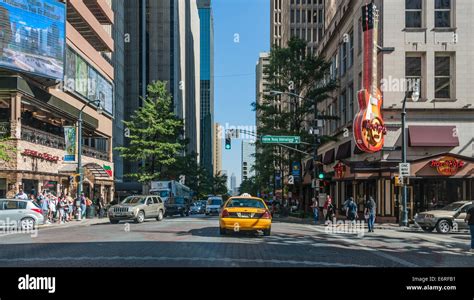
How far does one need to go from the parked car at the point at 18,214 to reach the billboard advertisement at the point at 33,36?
517 inches

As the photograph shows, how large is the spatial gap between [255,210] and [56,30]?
27758mm

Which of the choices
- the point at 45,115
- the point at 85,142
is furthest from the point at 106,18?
the point at 45,115

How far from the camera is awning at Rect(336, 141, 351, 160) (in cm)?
4166

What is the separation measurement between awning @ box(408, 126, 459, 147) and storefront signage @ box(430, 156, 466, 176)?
124cm

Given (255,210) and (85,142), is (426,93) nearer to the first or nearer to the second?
(255,210)

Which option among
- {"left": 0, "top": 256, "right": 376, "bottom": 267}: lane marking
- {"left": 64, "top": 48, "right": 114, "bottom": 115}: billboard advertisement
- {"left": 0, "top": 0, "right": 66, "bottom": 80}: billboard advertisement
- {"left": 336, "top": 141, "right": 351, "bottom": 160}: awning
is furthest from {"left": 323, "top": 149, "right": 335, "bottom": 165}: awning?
{"left": 0, "top": 256, "right": 376, "bottom": 267}: lane marking

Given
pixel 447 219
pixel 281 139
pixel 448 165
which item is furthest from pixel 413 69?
pixel 447 219

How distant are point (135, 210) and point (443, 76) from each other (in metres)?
21.8

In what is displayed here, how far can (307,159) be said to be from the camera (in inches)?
2544

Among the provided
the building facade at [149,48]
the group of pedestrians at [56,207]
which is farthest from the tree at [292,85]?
the building facade at [149,48]

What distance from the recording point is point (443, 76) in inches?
1383

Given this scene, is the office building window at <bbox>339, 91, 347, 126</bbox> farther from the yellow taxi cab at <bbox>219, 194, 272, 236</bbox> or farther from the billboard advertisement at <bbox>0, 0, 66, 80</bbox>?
the yellow taxi cab at <bbox>219, 194, 272, 236</bbox>

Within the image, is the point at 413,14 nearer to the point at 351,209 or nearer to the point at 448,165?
the point at 448,165

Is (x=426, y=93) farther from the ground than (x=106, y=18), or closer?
closer
